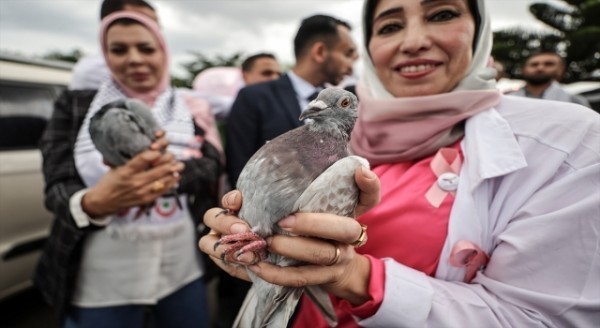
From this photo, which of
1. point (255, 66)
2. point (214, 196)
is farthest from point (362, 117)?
point (255, 66)

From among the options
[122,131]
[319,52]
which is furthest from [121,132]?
[319,52]

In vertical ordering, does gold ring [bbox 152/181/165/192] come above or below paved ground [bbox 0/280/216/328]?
above

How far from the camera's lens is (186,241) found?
216 cm

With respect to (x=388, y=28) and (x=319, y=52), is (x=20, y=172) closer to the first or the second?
(x=319, y=52)

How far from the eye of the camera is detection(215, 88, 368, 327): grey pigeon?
957 mm

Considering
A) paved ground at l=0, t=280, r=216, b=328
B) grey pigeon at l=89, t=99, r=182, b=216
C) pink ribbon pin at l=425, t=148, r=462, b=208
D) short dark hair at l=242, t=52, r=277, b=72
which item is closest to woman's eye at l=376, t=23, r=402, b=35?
pink ribbon pin at l=425, t=148, r=462, b=208

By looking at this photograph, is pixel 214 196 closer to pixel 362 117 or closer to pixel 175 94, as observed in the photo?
pixel 175 94

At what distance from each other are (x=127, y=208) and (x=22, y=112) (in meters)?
3.02

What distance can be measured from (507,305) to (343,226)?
64cm

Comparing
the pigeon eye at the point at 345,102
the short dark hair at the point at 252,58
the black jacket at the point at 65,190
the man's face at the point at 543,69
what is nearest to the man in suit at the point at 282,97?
the black jacket at the point at 65,190

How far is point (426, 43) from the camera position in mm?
1386

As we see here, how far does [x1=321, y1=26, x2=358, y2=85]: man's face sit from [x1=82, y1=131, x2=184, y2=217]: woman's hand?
1.71m

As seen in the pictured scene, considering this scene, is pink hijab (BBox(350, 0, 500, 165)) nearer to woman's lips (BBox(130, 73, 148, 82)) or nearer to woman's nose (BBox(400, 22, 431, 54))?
woman's nose (BBox(400, 22, 431, 54))

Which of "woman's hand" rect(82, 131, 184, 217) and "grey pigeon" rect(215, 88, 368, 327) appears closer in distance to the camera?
"grey pigeon" rect(215, 88, 368, 327)
